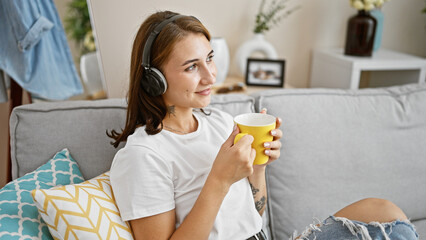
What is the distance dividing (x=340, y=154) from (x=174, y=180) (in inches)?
28.6

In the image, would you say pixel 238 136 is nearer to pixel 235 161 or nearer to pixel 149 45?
pixel 235 161

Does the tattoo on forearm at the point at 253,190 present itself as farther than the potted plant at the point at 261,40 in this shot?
No

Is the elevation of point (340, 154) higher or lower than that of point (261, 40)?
lower

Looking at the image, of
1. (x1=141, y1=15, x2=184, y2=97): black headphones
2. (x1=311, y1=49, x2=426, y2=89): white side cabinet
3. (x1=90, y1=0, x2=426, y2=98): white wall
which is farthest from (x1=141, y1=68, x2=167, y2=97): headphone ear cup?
(x1=311, y1=49, x2=426, y2=89): white side cabinet

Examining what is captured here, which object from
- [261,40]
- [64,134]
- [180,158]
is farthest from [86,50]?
[180,158]

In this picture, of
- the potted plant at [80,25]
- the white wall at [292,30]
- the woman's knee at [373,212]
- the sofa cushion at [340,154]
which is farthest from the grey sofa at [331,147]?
the potted plant at [80,25]

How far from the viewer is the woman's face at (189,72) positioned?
946 mm

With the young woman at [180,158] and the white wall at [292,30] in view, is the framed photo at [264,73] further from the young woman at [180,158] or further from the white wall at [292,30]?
the young woman at [180,158]

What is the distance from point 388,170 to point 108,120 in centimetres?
110

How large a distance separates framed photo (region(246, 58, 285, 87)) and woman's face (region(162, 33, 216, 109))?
105 centimetres

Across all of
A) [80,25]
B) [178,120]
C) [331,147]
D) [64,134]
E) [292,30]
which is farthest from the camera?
[80,25]

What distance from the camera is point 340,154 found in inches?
53.5

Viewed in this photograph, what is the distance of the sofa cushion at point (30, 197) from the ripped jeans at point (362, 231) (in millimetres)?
725

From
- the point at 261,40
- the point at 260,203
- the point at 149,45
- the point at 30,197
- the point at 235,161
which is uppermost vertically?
the point at 149,45
